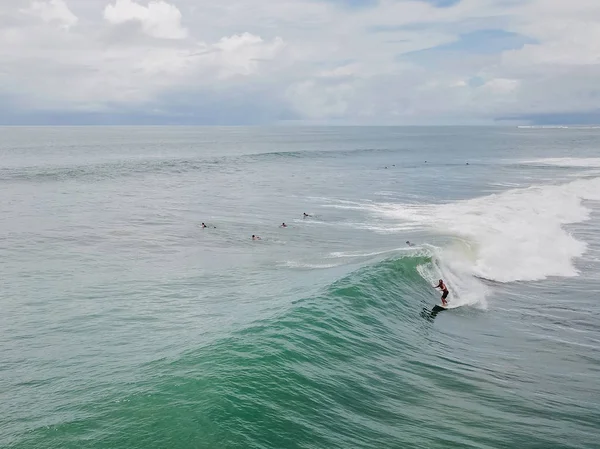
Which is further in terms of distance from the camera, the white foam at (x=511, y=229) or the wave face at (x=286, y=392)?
the white foam at (x=511, y=229)

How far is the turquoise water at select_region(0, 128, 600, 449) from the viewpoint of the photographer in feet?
50.7

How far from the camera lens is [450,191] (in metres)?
71.8

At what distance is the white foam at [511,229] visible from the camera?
34.0 m

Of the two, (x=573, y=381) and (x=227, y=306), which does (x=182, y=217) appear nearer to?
(x=227, y=306)

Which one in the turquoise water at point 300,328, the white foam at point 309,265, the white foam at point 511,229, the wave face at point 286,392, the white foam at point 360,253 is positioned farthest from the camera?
the white foam at point 360,253

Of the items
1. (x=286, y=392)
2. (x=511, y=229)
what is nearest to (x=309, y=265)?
(x=286, y=392)

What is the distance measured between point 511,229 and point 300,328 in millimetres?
28313

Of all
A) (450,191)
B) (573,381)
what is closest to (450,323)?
(573,381)

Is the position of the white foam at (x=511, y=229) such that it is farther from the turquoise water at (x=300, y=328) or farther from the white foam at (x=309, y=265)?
the white foam at (x=309, y=265)

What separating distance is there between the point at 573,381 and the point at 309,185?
62.5 metres

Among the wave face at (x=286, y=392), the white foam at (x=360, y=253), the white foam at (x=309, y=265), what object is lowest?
the wave face at (x=286, y=392)

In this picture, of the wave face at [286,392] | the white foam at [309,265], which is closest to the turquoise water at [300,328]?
the wave face at [286,392]

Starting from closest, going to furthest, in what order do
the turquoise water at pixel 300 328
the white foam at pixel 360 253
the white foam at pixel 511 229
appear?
the turquoise water at pixel 300 328 → the white foam at pixel 511 229 → the white foam at pixel 360 253

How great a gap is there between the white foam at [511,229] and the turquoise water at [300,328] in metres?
0.24
